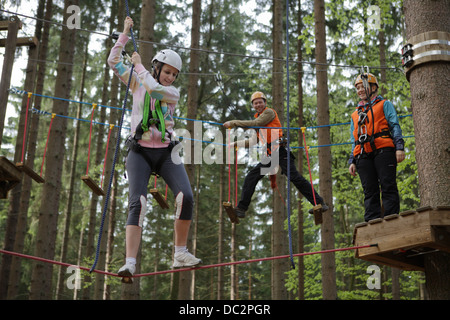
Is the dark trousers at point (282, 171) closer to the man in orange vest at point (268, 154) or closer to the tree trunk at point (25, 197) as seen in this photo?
the man in orange vest at point (268, 154)

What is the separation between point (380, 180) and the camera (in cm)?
490

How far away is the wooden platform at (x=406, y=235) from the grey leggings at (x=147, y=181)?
1.55 m

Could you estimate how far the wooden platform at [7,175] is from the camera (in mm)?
6293

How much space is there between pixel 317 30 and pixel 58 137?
19.3 ft

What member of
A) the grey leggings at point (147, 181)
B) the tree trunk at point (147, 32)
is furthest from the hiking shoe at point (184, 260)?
the tree trunk at point (147, 32)

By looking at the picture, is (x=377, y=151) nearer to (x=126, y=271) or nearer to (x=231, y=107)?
(x=126, y=271)

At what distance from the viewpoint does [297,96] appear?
16.2 metres

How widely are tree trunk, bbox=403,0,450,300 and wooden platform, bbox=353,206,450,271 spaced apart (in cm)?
26

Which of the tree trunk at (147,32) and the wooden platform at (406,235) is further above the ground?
the tree trunk at (147,32)

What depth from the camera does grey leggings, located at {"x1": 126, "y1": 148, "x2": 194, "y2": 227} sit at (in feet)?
13.6

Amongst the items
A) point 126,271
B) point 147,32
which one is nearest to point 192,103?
point 147,32

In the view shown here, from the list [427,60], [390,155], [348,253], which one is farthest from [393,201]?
[348,253]

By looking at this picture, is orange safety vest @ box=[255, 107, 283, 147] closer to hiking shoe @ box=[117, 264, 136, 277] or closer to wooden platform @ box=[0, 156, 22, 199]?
hiking shoe @ box=[117, 264, 136, 277]
